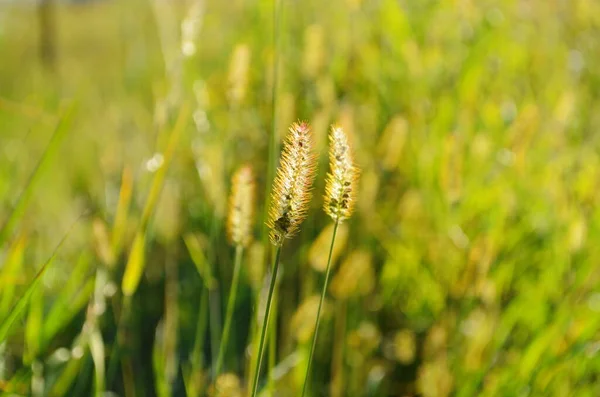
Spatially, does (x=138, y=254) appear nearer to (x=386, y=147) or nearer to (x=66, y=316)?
(x=66, y=316)

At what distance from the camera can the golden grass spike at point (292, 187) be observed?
504 mm

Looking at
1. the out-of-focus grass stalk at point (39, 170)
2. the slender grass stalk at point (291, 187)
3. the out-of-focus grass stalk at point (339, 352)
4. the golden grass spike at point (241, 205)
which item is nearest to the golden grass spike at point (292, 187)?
the slender grass stalk at point (291, 187)

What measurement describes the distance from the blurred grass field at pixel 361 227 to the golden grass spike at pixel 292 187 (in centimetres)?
27

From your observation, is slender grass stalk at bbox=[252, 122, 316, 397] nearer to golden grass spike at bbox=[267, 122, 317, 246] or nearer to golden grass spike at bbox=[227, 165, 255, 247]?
golden grass spike at bbox=[267, 122, 317, 246]

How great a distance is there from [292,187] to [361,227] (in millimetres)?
988

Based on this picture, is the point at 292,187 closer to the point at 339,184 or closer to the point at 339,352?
the point at 339,184

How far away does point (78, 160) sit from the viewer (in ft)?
9.12

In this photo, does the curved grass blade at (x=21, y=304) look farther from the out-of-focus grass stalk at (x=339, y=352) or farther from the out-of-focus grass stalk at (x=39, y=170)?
the out-of-focus grass stalk at (x=339, y=352)

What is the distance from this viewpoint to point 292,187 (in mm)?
507

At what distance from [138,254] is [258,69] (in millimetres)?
1176

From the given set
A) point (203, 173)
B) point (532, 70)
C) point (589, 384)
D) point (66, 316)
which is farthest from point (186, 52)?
point (532, 70)

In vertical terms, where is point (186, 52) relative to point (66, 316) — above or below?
above

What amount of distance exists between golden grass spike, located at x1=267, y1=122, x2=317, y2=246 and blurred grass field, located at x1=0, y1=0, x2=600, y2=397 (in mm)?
265

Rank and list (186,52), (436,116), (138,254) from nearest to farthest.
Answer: (138,254)
(186,52)
(436,116)
